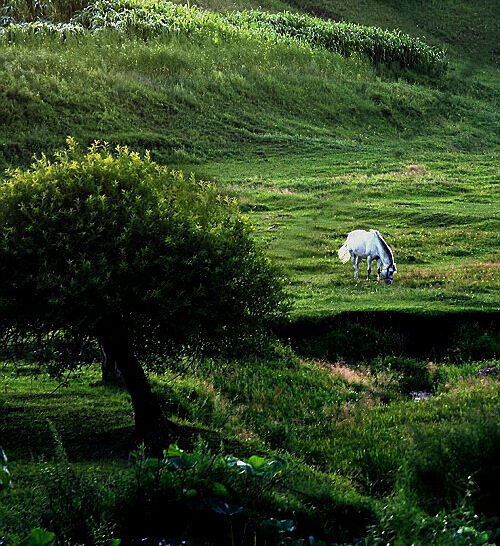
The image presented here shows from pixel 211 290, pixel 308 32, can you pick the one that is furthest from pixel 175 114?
pixel 211 290

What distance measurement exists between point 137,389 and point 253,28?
78.4 meters

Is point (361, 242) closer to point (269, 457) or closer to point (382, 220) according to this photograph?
point (382, 220)

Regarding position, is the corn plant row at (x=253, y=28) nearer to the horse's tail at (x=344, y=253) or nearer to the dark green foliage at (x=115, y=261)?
the horse's tail at (x=344, y=253)

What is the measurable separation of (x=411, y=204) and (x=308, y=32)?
175ft

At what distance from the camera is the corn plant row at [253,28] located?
254 feet

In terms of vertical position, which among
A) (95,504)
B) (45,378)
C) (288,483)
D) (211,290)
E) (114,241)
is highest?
(114,241)

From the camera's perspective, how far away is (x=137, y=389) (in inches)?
620

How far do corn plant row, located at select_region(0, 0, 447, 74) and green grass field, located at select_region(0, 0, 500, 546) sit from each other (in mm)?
1633

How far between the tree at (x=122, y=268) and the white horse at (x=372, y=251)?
560 inches

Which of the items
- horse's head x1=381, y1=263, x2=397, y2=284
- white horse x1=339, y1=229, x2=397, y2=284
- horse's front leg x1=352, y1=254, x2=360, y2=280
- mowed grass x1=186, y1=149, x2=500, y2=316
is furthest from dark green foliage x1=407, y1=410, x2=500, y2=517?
horse's front leg x1=352, y1=254, x2=360, y2=280

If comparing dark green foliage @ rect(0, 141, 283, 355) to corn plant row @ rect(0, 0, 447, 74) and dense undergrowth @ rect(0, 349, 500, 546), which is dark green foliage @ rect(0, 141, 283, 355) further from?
corn plant row @ rect(0, 0, 447, 74)

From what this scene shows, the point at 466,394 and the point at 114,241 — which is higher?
the point at 114,241

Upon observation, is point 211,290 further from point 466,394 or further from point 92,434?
point 466,394

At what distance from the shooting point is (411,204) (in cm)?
4431
